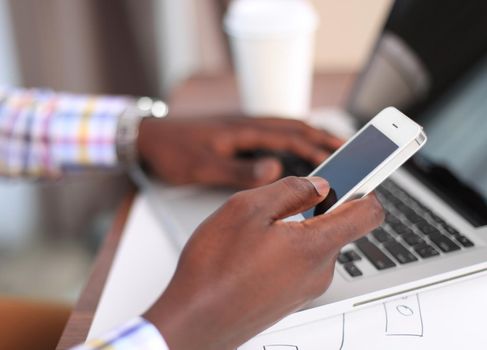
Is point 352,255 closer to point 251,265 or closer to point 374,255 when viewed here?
point 374,255

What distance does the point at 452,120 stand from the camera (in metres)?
0.63

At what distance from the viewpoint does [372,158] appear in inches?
17.4

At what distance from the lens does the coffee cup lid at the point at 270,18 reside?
32.4 inches

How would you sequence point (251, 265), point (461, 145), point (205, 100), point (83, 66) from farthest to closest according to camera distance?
point (83, 66)
point (205, 100)
point (461, 145)
point (251, 265)

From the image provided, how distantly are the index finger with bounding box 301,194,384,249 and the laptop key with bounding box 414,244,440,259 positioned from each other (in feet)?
0.34

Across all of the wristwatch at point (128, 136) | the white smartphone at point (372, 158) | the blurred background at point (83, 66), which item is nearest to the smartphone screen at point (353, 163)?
the white smartphone at point (372, 158)

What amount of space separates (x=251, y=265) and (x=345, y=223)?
0.23 ft

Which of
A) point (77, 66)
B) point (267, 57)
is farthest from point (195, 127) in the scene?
point (77, 66)

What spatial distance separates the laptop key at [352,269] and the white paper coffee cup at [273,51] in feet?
1.26

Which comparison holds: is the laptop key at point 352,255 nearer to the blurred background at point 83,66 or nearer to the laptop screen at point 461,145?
the laptop screen at point 461,145

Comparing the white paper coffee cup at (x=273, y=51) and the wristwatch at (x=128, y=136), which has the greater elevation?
the white paper coffee cup at (x=273, y=51)

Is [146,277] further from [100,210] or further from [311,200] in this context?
[100,210]

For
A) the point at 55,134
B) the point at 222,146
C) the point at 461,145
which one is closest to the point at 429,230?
the point at 461,145

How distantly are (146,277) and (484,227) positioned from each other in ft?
1.03
